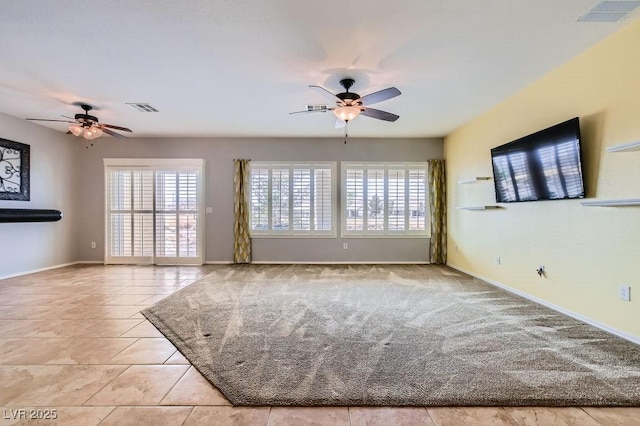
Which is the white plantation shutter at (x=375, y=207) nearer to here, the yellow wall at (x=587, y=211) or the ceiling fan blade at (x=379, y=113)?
the yellow wall at (x=587, y=211)

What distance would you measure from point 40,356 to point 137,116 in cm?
415

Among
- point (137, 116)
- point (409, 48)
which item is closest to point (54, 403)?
point (409, 48)

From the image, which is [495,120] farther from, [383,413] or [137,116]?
[137,116]

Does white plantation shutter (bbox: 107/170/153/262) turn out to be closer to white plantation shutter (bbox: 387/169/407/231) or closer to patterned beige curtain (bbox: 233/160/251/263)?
patterned beige curtain (bbox: 233/160/251/263)

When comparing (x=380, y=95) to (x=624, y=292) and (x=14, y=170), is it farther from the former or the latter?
(x=14, y=170)

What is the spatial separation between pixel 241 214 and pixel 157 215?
1869 millimetres

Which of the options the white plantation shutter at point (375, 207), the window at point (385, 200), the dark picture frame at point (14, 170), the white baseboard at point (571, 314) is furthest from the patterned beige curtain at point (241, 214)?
the white baseboard at point (571, 314)

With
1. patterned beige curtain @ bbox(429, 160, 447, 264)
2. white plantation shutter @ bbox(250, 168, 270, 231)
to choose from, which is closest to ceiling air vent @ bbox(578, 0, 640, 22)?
patterned beige curtain @ bbox(429, 160, 447, 264)

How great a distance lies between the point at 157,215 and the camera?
21.7 feet

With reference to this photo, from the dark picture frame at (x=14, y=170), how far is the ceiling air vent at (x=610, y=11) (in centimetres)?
815

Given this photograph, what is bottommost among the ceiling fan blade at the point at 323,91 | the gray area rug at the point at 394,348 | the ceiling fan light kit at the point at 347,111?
the gray area rug at the point at 394,348

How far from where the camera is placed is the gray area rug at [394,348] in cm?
195

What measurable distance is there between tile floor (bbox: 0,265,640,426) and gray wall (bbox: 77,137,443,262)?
131 inches

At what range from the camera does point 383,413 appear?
5.85ft
